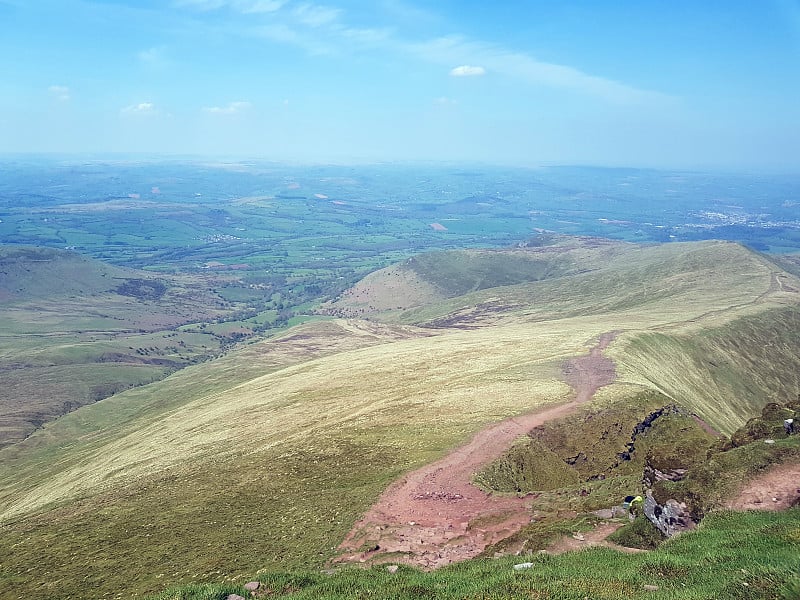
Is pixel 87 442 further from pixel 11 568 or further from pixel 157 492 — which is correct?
pixel 11 568

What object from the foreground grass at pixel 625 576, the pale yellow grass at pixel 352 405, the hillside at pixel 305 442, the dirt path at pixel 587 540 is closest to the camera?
the foreground grass at pixel 625 576

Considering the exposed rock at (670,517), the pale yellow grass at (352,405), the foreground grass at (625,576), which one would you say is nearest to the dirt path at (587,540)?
the exposed rock at (670,517)

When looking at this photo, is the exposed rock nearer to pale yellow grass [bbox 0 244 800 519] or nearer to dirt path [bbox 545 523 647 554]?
dirt path [bbox 545 523 647 554]

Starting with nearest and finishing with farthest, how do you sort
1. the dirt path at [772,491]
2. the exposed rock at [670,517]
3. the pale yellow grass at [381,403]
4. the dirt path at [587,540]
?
the dirt path at [772,491]
the exposed rock at [670,517]
the dirt path at [587,540]
the pale yellow grass at [381,403]

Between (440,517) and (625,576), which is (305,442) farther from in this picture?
(625,576)

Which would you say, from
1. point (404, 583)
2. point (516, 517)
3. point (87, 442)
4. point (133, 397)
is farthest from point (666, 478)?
point (133, 397)

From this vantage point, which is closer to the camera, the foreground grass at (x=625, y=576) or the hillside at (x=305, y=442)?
the foreground grass at (x=625, y=576)

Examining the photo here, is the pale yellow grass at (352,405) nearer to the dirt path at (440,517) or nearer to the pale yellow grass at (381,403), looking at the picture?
the pale yellow grass at (381,403)

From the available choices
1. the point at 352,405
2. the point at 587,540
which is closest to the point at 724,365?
the point at 352,405
